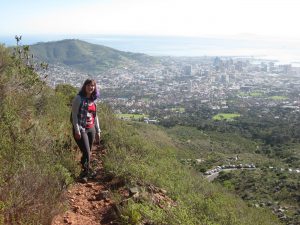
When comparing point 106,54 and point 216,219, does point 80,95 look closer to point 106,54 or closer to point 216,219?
point 216,219

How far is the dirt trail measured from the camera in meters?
3.59

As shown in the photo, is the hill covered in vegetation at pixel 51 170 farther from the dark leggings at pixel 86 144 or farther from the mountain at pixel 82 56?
the mountain at pixel 82 56

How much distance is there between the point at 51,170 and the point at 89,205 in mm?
587

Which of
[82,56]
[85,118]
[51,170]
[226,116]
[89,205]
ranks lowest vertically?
[226,116]

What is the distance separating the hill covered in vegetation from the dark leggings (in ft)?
0.57

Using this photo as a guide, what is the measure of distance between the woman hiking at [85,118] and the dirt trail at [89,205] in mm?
224

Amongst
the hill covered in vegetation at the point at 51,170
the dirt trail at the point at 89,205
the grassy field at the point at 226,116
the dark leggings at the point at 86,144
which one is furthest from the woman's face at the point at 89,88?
the grassy field at the point at 226,116

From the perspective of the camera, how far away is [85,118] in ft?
15.2

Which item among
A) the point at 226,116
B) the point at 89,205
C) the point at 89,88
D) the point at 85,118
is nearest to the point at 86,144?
the point at 85,118

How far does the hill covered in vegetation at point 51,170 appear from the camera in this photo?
3.03 meters

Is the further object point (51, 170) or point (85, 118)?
point (85, 118)

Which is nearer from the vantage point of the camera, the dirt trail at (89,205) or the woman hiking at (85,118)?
the dirt trail at (89,205)

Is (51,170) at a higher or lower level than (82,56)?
higher

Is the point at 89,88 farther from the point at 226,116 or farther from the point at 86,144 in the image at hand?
the point at 226,116
